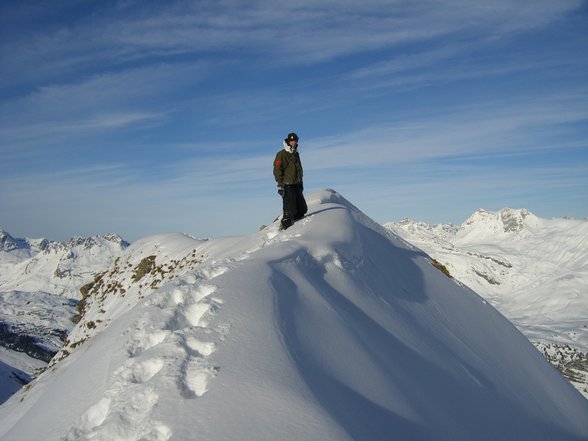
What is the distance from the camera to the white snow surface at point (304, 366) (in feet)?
17.9

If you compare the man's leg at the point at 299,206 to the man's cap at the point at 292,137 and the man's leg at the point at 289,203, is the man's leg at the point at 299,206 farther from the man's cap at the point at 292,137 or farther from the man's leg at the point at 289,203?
the man's cap at the point at 292,137

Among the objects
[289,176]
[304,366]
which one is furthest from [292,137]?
[304,366]

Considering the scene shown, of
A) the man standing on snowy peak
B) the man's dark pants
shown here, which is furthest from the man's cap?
the man's dark pants

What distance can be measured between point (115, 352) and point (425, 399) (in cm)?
566

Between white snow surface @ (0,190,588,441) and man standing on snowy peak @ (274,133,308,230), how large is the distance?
867 mm

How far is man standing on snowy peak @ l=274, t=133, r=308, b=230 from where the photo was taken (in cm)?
1616

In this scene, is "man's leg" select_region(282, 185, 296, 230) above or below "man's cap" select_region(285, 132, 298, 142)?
below

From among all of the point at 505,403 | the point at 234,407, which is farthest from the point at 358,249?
the point at 234,407

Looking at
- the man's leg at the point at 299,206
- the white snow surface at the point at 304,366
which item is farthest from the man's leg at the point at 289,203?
the white snow surface at the point at 304,366

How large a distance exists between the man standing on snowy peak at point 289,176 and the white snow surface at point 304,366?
2.85 ft

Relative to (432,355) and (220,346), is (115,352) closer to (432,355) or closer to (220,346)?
(220,346)

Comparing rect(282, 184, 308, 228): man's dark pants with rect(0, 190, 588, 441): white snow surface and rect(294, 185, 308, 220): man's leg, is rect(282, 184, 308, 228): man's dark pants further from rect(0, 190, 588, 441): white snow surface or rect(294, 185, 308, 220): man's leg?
rect(0, 190, 588, 441): white snow surface

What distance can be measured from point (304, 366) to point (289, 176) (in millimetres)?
10513

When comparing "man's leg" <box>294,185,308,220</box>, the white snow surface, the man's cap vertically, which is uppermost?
the man's cap
